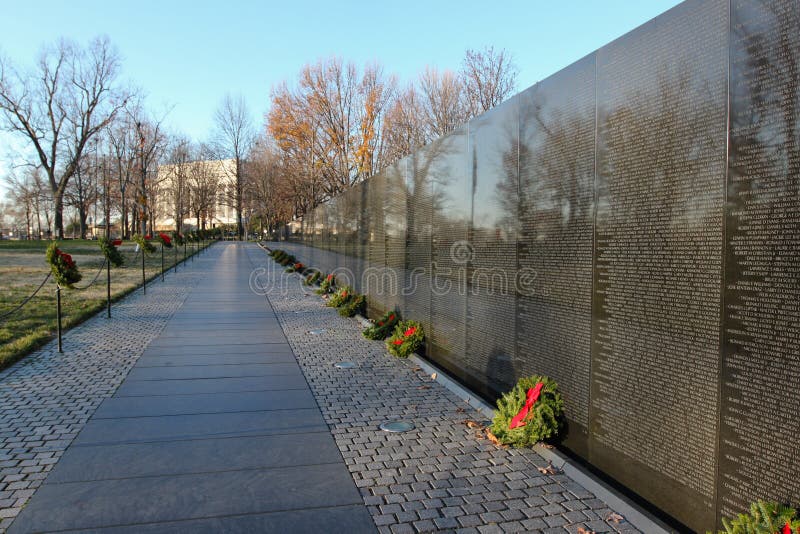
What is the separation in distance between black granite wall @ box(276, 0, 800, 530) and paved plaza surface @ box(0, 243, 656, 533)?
65 centimetres

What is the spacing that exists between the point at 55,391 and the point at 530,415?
5253 mm

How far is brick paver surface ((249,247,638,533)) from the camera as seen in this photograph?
3543mm

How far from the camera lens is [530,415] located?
465cm

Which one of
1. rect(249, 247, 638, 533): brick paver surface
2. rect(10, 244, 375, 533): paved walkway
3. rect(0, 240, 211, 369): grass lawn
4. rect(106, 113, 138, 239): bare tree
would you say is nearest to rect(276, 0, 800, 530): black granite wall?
rect(249, 247, 638, 533): brick paver surface

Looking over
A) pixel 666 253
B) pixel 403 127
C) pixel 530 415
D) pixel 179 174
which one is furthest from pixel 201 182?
pixel 666 253

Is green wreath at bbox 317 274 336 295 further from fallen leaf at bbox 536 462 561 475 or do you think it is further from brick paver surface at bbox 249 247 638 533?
fallen leaf at bbox 536 462 561 475

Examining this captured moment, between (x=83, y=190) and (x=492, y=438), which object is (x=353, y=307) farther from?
(x=83, y=190)

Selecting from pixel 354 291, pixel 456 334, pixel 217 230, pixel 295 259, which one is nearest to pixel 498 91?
pixel 295 259

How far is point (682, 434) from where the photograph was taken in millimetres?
3422

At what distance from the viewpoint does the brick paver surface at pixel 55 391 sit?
13.6 ft

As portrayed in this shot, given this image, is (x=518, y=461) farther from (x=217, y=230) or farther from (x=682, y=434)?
(x=217, y=230)

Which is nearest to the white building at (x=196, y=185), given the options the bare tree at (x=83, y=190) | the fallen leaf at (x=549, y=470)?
the bare tree at (x=83, y=190)

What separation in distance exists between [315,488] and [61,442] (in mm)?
2379

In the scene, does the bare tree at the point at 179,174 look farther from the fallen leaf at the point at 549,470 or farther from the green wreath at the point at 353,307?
the fallen leaf at the point at 549,470
